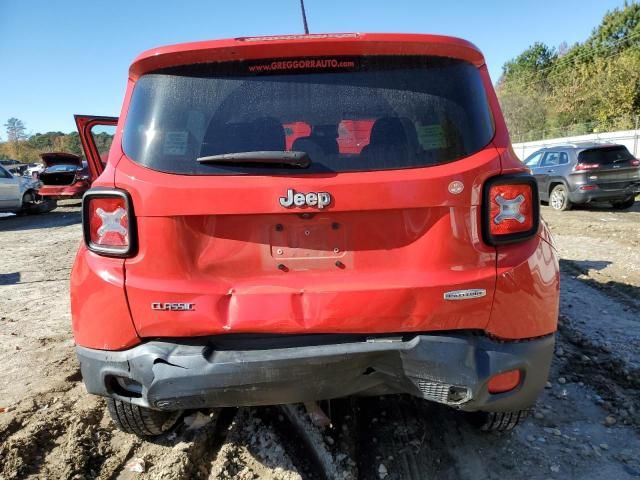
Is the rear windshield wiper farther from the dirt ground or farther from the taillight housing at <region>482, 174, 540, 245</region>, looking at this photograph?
the dirt ground

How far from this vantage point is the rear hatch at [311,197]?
78.3 inches

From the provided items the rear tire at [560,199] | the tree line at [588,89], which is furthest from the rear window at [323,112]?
the tree line at [588,89]

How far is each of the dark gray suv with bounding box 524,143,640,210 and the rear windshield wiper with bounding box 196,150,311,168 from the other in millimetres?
11384

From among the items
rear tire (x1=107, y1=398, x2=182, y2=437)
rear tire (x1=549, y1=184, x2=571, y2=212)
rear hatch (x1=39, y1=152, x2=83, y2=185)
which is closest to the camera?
rear tire (x1=107, y1=398, x2=182, y2=437)

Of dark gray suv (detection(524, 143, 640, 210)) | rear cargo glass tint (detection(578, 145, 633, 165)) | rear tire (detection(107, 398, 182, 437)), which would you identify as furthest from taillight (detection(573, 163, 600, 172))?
rear tire (detection(107, 398, 182, 437))

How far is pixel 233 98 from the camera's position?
2115mm

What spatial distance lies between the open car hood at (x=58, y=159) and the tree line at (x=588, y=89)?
2918 cm

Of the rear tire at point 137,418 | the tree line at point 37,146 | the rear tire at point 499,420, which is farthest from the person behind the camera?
the tree line at point 37,146

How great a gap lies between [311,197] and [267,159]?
244 mm

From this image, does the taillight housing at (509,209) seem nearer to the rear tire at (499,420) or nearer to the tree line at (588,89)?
the rear tire at (499,420)

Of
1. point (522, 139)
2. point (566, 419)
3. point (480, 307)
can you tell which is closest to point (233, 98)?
point (480, 307)

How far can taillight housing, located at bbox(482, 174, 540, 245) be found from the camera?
2.02 meters

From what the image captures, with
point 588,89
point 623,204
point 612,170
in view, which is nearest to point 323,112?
point 612,170

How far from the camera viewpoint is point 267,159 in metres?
2.01
